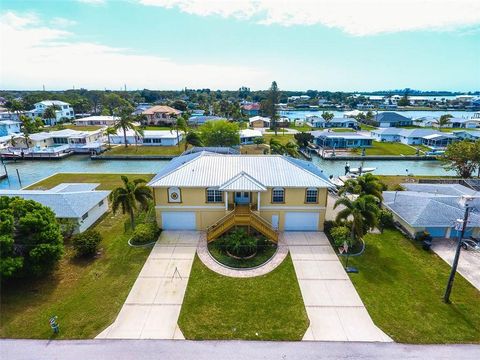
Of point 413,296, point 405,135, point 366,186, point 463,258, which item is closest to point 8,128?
point 366,186

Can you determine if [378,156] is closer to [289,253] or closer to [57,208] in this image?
[289,253]

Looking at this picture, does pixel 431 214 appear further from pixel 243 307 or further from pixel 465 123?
pixel 465 123

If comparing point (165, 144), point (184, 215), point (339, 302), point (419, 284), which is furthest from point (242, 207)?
→ point (165, 144)

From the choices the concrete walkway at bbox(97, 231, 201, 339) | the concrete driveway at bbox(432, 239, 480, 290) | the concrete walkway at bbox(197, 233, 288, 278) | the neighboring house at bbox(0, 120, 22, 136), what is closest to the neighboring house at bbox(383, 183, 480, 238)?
the concrete driveway at bbox(432, 239, 480, 290)

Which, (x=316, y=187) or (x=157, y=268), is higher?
(x=316, y=187)

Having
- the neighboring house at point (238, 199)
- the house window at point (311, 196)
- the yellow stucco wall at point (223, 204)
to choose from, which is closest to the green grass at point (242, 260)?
the neighboring house at point (238, 199)

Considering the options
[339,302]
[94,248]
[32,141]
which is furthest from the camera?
[32,141]
